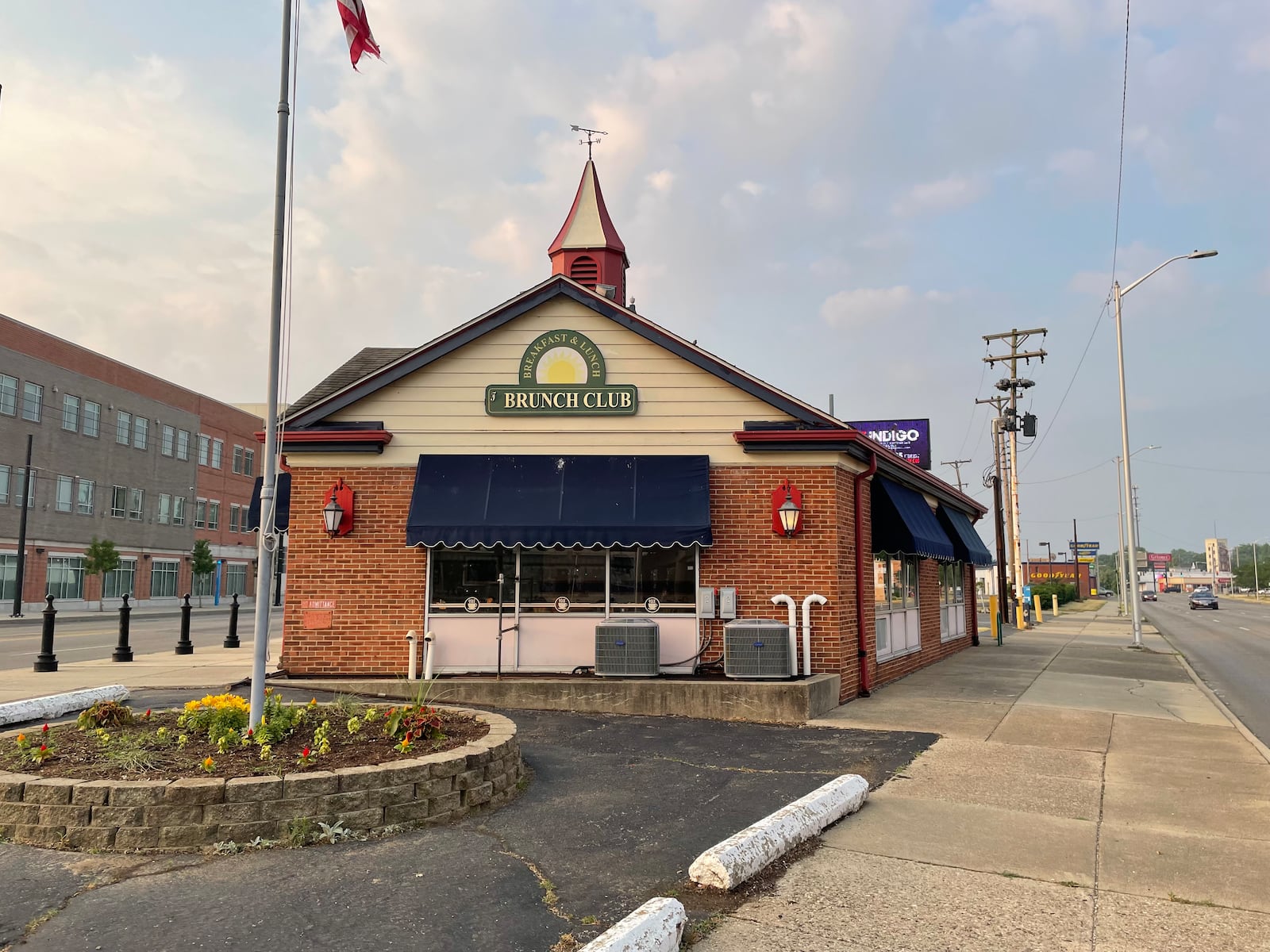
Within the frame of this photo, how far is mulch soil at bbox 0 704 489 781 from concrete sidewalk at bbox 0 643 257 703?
563 centimetres

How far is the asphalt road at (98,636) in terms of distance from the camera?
1884 cm

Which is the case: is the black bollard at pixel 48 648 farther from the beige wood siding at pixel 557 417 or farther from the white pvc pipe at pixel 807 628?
the white pvc pipe at pixel 807 628

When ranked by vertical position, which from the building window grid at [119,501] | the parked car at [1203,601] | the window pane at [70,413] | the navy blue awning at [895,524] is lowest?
the parked car at [1203,601]

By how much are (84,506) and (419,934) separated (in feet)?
174

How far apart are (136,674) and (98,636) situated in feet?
42.2

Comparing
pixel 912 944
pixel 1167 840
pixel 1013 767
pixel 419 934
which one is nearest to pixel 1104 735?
pixel 1013 767

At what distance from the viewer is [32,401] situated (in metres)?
44.4

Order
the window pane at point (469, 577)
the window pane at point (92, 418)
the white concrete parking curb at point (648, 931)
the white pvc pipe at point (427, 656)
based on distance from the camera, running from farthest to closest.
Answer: the window pane at point (92, 418), the window pane at point (469, 577), the white pvc pipe at point (427, 656), the white concrete parking curb at point (648, 931)

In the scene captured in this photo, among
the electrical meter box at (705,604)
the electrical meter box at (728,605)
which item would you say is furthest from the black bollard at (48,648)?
the electrical meter box at (728,605)

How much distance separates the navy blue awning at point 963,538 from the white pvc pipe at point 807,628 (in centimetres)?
737

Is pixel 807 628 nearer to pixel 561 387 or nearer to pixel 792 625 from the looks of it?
pixel 792 625

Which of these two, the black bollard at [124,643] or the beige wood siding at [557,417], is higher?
the beige wood siding at [557,417]

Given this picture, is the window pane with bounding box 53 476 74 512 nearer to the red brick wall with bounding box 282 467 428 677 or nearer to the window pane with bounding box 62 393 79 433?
the window pane with bounding box 62 393 79 433

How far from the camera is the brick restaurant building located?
11625 mm
